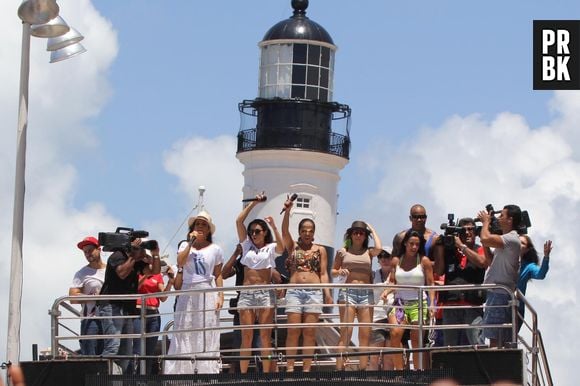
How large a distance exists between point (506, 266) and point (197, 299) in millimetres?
3459

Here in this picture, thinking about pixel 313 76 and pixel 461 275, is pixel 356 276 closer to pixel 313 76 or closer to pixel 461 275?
pixel 461 275

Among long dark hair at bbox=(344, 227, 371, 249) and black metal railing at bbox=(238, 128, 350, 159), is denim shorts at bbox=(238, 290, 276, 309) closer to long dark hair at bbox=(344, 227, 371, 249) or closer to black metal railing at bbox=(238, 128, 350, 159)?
long dark hair at bbox=(344, 227, 371, 249)

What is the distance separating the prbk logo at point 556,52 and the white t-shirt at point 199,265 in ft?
21.5

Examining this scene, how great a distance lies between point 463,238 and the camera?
849 inches

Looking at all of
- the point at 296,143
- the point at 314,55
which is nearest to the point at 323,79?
the point at 314,55

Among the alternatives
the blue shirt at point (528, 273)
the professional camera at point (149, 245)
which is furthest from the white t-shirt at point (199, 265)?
the blue shirt at point (528, 273)

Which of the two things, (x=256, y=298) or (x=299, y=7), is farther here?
(x=299, y=7)

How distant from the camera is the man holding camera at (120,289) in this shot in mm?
22141

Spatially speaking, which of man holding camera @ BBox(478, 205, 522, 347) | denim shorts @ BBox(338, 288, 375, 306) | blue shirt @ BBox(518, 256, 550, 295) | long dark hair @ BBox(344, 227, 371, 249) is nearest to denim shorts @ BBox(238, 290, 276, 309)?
denim shorts @ BBox(338, 288, 375, 306)

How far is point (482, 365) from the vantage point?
2097 centimetres

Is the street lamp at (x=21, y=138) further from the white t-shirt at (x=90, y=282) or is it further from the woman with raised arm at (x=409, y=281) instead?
the woman with raised arm at (x=409, y=281)

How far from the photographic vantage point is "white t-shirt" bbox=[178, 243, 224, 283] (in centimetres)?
2227

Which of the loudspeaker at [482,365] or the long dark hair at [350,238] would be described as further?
the long dark hair at [350,238]

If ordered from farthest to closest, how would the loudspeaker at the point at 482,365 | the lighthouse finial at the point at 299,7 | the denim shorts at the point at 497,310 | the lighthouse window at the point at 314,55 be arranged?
1. the lighthouse finial at the point at 299,7
2. the lighthouse window at the point at 314,55
3. the denim shorts at the point at 497,310
4. the loudspeaker at the point at 482,365
